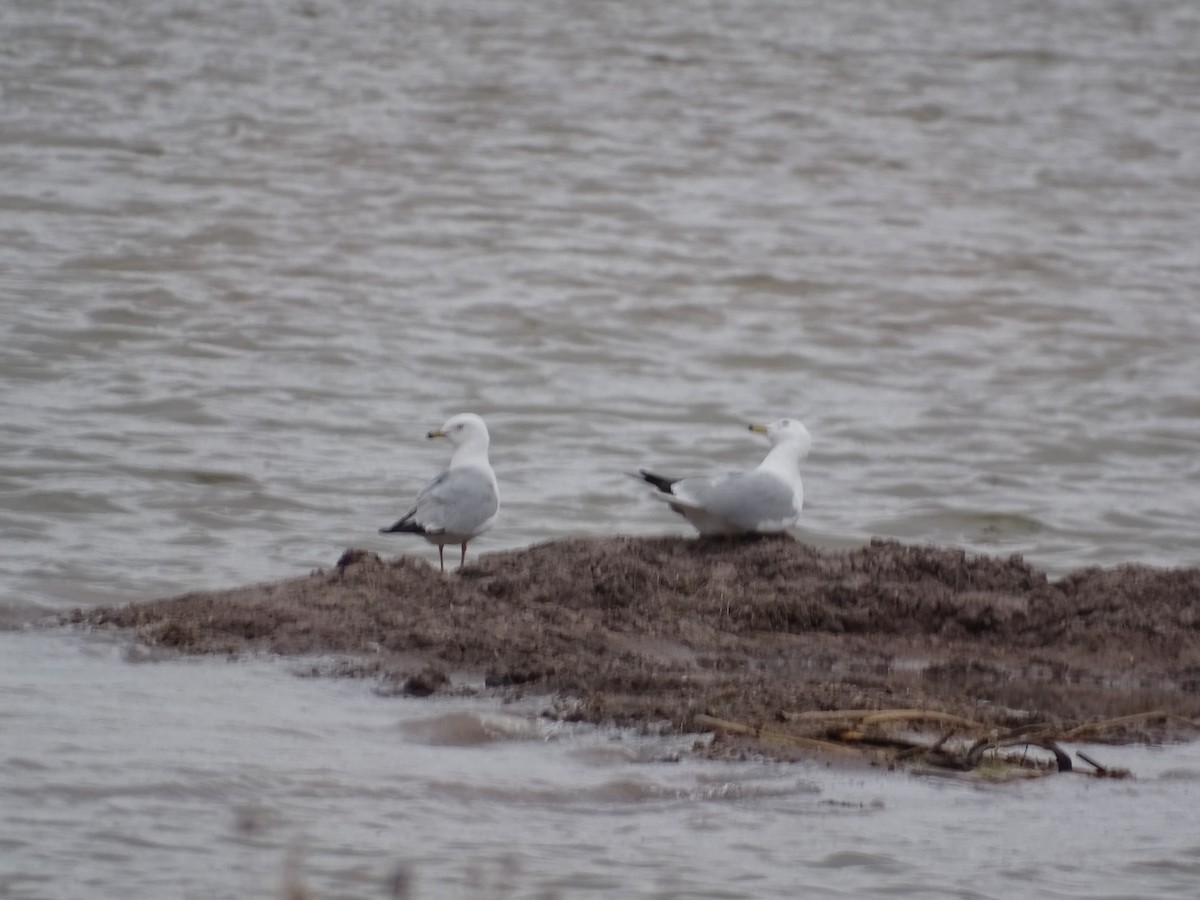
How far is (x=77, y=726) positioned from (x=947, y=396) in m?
7.64

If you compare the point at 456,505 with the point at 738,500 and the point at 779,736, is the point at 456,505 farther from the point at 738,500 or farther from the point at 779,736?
the point at 779,736

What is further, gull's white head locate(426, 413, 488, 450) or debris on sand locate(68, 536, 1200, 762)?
gull's white head locate(426, 413, 488, 450)

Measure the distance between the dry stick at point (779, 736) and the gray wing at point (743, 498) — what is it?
1655 mm

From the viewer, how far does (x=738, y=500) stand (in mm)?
6016

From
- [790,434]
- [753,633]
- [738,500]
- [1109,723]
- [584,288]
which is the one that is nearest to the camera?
[1109,723]

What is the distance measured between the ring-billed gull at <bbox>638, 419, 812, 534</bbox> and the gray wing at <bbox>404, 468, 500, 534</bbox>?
1.71 feet

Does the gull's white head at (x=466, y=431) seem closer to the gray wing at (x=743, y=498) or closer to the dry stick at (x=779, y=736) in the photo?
the gray wing at (x=743, y=498)

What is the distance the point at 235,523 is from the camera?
25.2 ft

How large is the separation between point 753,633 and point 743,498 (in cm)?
74

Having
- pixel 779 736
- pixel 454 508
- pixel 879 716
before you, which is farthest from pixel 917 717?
pixel 454 508

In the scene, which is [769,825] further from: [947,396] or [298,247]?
[298,247]

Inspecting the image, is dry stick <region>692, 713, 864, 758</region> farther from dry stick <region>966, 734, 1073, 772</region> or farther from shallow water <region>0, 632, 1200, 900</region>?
dry stick <region>966, 734, 1073, 772</region>

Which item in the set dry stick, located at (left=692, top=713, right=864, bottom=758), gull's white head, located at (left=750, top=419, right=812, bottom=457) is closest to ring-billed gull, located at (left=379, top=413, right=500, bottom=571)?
gull's white head, located at (left=750, top=419, right=812, bottom=457)

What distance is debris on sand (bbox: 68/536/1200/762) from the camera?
4633 millimetres
